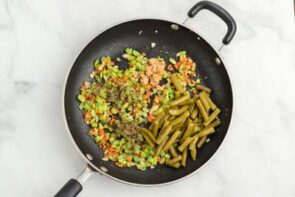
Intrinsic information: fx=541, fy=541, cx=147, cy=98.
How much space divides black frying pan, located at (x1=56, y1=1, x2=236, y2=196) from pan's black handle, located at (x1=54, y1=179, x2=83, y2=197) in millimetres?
35

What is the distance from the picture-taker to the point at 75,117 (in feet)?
4.42

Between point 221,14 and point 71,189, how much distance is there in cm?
58

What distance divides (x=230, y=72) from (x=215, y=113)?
6.0 inches

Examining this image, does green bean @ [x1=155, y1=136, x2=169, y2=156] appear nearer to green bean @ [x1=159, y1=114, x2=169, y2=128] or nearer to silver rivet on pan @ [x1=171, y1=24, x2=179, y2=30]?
green bean @ [x1=159, y1=114, x2=169, y2=128]

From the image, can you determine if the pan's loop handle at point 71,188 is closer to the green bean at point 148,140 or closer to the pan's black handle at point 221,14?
the green bean at point 148,140

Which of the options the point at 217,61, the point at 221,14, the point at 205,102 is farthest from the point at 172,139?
the point at 221,14

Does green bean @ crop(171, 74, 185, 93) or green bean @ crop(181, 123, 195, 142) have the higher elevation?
green bean @ crop(171, 74, 185, 93)

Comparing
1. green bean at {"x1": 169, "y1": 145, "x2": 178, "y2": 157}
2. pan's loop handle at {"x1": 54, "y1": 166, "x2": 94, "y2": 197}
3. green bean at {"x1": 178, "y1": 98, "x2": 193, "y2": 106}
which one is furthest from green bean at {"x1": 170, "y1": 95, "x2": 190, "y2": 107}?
pan's loop handle at {"x1": 54, "y1": 166, "x2": 94, "y2": 197}

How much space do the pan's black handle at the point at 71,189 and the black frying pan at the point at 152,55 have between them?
0.03 meters

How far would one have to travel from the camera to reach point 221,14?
1387 mm

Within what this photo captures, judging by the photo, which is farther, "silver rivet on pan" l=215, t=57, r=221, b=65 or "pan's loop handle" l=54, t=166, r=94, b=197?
"silver rivet on pan" l=215, t=57, r=221, b=65

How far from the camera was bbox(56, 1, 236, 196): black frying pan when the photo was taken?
133cm

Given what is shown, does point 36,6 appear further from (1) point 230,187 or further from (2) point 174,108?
(1) point 230,187

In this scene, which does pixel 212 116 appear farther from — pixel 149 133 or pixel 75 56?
pixel 75 56
